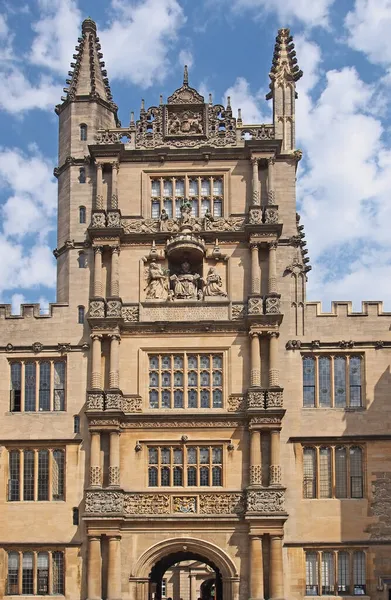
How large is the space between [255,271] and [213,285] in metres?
1.71

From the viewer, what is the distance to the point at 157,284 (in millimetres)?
43906

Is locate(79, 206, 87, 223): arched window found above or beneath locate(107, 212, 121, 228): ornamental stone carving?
above

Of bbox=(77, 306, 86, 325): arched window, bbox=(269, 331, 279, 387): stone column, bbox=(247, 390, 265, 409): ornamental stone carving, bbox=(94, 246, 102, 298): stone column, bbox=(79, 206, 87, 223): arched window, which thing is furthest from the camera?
bbox=(79, 206, 87, 223): arched window

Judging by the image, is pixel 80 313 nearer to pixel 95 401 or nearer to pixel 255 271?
pixel 95 401

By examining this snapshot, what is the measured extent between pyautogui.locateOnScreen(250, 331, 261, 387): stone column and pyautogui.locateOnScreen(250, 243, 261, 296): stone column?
173 centimetres

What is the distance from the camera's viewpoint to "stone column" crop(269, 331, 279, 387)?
42.1 m

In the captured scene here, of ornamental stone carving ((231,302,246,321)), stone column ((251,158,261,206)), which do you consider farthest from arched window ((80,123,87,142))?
ornamental stone carving ((231,302,246,321))

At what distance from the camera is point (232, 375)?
4278 centimetres

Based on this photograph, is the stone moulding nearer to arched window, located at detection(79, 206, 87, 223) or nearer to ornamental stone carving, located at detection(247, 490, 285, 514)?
ornamental stone carving, located at detection(247, 490, 285, 514)

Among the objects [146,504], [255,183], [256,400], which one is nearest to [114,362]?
[146,504]

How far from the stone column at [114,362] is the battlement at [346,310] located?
7.43m

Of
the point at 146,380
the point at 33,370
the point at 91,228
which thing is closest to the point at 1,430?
the point at 33,370

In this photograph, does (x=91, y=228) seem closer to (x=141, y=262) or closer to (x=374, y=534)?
(x=141, y=262)

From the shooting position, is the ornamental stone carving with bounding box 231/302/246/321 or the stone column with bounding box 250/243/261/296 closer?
the stone column with bounding box 250/243/261/296
